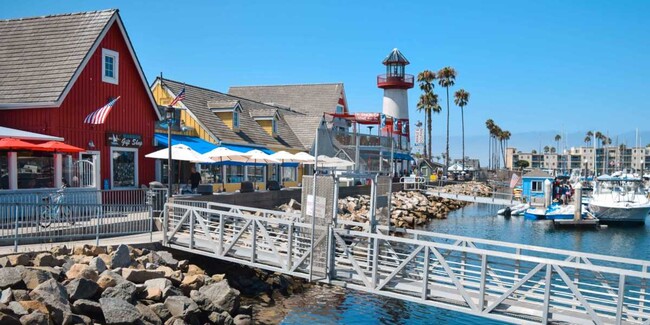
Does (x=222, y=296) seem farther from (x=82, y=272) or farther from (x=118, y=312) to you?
(x=82, y=272)

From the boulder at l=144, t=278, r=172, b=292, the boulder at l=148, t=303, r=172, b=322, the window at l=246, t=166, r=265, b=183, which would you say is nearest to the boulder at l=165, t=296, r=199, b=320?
the boulder at l=148, t=303, r=172, b=322

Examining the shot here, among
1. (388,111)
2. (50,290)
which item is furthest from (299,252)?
(388,111)

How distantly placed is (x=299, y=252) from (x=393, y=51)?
48938 mm

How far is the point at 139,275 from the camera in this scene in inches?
550

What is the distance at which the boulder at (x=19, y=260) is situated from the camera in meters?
13.1

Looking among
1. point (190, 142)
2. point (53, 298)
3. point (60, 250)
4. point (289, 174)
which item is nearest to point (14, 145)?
point (60, 250)

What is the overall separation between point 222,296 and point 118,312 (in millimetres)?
3045

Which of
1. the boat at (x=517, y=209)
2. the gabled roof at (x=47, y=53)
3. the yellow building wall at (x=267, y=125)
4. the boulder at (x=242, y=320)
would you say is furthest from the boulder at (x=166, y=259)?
the boat at (x=517, y=209)

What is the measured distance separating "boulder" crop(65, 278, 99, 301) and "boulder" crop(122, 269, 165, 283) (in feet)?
4.64

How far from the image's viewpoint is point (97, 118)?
2269 cm

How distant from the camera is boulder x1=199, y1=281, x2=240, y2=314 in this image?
14.1 m

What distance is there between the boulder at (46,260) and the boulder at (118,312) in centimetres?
264

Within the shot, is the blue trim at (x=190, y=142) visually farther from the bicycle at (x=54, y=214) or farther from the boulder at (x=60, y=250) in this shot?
the boulder at (x=60, y=250)

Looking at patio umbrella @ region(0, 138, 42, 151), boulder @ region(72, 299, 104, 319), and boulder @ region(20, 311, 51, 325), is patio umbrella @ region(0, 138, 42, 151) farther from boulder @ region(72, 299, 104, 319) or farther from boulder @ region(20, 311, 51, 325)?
boulder @ region(20, 311, 51, 325)
